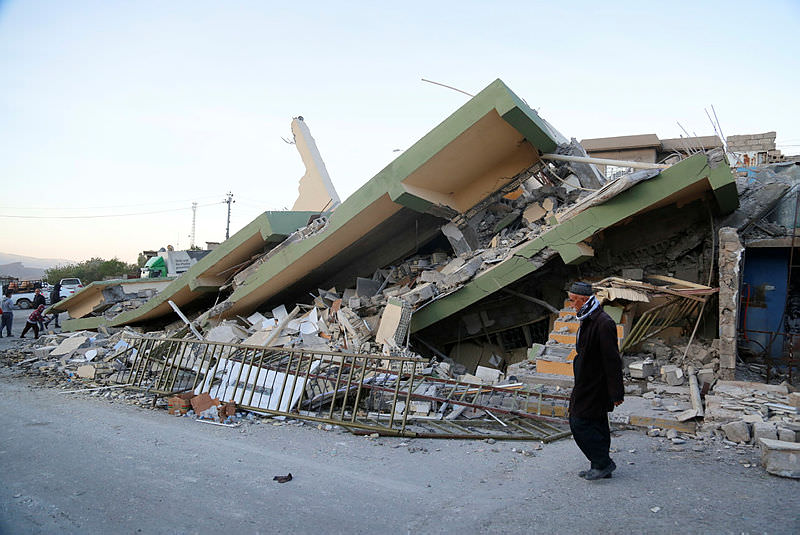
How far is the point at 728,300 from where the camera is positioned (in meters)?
6.70

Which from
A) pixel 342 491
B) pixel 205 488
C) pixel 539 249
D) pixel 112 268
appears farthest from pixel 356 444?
pixel 112 268

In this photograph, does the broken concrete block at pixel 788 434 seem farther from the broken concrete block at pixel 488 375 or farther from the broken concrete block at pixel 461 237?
Result: the broken concrete block at pixel 461 237

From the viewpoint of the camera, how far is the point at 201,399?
605 centimetres

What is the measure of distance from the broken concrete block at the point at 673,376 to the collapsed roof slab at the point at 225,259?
6.88 meters

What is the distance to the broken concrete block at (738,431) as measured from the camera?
4590mm

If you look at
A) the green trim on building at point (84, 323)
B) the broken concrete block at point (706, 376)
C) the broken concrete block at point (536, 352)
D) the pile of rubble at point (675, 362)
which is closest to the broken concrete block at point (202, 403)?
the broken concrete block at point (536, 352)

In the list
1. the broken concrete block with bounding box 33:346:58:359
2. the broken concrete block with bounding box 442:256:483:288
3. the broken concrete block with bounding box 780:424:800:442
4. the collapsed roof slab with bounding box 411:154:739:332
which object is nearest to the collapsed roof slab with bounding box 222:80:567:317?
the broken concrete block with bounding box 442:256:483:288

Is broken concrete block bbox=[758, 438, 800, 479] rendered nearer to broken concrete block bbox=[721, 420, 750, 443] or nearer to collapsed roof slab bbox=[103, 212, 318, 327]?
broken concrete block bbox=[721, 420, 750, 443]

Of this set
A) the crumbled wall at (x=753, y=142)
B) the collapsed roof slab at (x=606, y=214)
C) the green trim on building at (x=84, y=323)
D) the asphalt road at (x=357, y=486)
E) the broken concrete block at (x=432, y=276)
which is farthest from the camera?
the crumbled wall at (x=753, y=142)

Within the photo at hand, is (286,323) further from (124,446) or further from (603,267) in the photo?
(603,267)

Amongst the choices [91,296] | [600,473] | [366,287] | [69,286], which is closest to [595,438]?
[600,473]

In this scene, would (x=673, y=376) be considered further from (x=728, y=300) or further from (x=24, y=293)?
(x=24, y=293)

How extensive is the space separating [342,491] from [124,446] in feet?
7.67

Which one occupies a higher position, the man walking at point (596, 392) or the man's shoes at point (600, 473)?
the man walking at point (596, 392)
